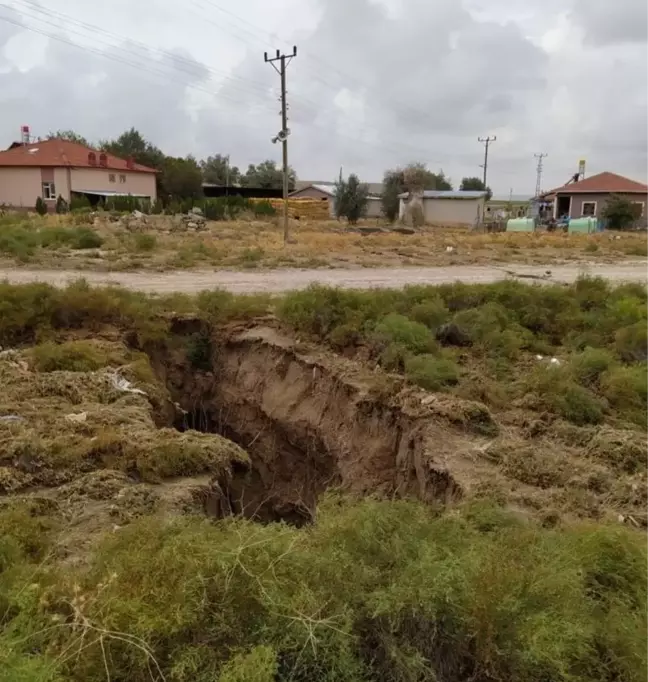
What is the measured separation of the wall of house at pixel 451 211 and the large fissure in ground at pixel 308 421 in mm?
43296

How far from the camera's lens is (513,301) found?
40.5 feet

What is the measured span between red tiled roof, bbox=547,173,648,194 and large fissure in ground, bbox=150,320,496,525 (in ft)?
140

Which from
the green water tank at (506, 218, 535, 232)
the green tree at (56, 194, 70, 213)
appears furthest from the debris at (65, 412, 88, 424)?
the green tree at (56, 194, 70, 213)

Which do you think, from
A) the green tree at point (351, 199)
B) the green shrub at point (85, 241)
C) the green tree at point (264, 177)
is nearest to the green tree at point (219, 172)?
the green tree at point (264, 177)

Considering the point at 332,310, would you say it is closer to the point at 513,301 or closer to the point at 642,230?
the point at 513,301

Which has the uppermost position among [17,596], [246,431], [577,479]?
[17,596]

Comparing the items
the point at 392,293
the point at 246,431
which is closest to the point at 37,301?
the point at 246,431

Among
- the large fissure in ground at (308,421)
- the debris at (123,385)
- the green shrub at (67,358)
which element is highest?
the green shrub at (67,358)

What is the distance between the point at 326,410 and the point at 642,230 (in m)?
40.2

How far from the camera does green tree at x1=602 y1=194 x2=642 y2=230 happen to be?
44.5 m

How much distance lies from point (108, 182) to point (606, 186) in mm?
35151

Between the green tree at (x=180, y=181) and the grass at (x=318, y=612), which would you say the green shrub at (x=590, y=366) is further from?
the green tree at (x=180, y=181)

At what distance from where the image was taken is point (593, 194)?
161 feet

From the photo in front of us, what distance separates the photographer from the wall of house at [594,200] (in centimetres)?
4778
